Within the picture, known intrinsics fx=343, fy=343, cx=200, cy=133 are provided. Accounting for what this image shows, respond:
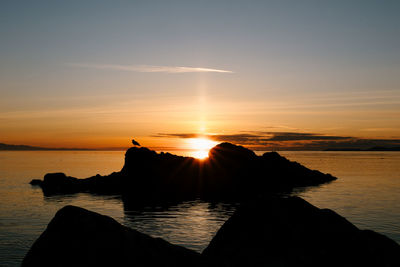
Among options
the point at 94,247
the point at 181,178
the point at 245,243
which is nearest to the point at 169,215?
the point at 181,178

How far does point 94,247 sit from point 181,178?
5172cm

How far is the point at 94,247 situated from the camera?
9.38 m

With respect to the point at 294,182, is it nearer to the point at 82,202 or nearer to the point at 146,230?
the point at 82,202

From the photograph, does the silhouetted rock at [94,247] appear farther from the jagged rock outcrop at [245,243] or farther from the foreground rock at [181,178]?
the foreground rock at [181,178]

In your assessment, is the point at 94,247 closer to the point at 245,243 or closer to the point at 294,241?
the point at 245,243

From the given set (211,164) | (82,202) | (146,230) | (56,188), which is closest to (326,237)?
(146,230)

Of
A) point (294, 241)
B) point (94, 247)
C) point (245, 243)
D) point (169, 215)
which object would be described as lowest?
point (169, 215)

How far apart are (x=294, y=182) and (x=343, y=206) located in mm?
28410

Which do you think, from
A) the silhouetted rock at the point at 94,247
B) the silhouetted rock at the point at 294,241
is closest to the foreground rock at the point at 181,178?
the silhouetted rock at the point at 294,241

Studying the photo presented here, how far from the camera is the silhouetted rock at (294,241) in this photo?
1178 centimetres

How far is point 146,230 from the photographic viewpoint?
30594 millimetres

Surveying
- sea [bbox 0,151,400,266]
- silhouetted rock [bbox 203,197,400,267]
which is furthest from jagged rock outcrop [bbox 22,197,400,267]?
sea [bbox 0,151,400,266]

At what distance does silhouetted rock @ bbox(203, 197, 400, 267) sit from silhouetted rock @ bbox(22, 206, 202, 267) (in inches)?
101

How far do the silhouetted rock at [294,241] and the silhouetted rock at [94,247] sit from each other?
2558 millimetres
